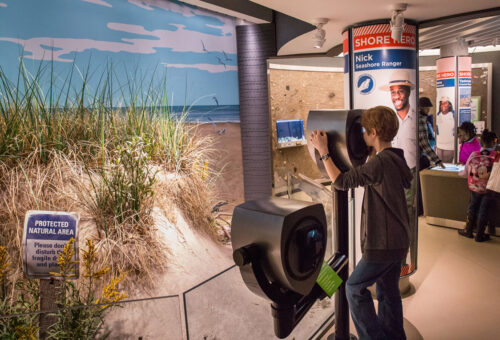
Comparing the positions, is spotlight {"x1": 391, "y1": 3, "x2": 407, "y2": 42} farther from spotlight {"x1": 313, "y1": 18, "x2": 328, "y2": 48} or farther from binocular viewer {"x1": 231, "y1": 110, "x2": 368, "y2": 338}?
binocular viewer {"x1": 231, "y1": 110, "x2": 368, "y2": 338}

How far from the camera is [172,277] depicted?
270 cm

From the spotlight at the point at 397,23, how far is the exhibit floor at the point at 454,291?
2091mm

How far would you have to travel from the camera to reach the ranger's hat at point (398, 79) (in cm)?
322

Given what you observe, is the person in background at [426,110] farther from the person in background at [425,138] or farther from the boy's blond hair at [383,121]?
the boy's blond hair at [383,121]

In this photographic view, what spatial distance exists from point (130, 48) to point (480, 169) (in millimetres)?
4169

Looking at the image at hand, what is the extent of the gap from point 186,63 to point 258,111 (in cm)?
115

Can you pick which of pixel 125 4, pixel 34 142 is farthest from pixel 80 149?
pixel 125 4

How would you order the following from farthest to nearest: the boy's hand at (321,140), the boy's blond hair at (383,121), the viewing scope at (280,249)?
the boy's blond hair at (383,121) < the boy's hand at (321,140) < the viewing scope at (280,249)

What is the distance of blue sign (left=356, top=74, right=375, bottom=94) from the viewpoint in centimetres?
326

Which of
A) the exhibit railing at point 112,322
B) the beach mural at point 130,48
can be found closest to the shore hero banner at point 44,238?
the exhibit railing at point 112,322

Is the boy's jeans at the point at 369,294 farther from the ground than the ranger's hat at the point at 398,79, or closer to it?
closer to it

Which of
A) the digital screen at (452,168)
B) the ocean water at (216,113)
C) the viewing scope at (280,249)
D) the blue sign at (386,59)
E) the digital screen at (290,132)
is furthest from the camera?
the digital screen at (290,132)

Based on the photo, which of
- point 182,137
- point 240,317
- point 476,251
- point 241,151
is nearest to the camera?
point 240,317

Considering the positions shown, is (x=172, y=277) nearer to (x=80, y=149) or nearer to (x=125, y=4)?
(x=80, y=149)
